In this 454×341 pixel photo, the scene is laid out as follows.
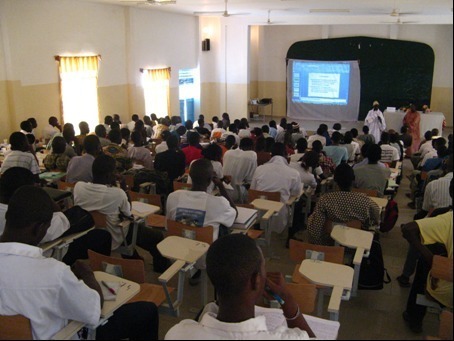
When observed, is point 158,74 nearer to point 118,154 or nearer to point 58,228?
point 118,154

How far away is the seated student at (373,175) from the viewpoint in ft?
17.8

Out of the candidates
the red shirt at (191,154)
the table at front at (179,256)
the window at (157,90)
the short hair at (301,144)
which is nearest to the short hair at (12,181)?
the table at front at (179,256)

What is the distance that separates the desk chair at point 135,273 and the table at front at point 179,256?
9 centimetres

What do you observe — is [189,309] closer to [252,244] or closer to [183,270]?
[183,270]

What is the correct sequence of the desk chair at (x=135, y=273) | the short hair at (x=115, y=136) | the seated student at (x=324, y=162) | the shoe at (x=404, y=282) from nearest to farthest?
1. the desk chair at (x=135, y=273)
2. the shoe at (x=404, y=282)
3. the seated student at (x=324, y=162)
4. the short hair at (x=115, y=136)

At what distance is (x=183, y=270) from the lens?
2.99 m

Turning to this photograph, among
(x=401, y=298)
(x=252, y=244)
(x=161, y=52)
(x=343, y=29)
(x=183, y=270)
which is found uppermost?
(x=343, y=29)

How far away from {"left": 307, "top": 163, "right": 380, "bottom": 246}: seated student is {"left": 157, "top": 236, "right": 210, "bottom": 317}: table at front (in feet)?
3.80

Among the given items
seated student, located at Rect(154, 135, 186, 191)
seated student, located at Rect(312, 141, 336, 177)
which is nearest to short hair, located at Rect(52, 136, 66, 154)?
seated student, located at Rect(154, 135, 186, 191)

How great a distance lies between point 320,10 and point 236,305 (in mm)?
11214

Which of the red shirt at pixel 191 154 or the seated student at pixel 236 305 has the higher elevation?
the seated student at pixel 236 305

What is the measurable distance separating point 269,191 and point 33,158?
2905 millimetres

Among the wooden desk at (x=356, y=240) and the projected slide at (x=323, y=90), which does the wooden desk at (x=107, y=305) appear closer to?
the wooden desk at (x=356, y=240)

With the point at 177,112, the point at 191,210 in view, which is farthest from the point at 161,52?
the point at 191,210
